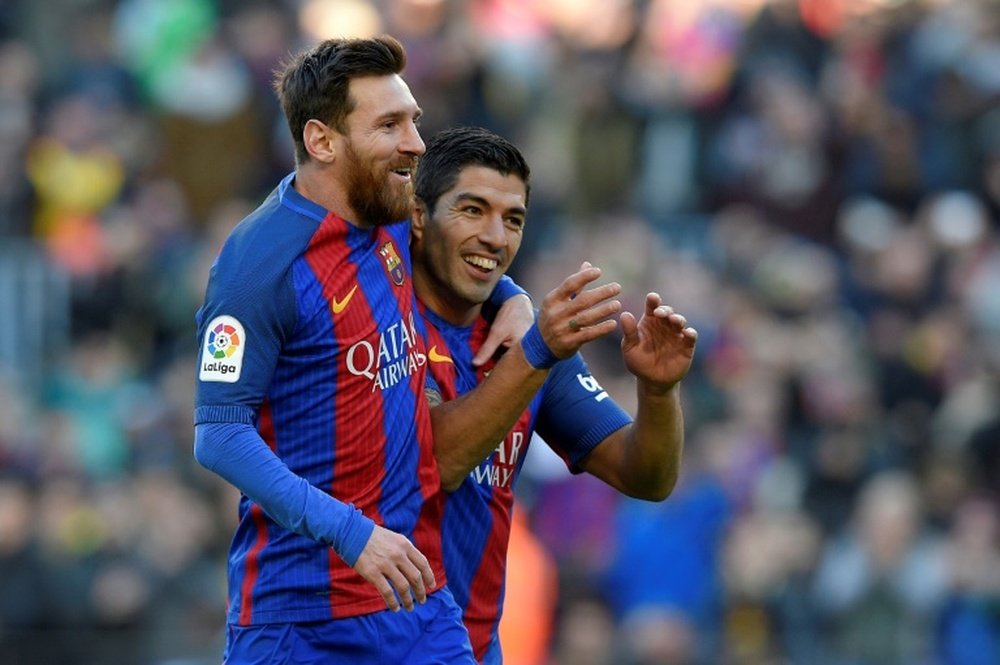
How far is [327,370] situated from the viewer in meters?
5.51

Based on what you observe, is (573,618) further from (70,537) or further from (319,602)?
(319,602)

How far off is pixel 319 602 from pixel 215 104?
29.9 feet

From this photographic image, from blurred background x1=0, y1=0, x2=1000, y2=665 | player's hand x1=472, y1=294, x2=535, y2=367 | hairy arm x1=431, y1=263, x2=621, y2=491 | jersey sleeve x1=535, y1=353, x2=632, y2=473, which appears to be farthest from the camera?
blurred background x1=0, y1=0, x2=1000, y2=665

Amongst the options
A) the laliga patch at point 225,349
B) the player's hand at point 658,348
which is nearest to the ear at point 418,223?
the player's hand at point 658,348

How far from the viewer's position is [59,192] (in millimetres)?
14055

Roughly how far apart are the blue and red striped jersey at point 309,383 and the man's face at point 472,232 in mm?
334

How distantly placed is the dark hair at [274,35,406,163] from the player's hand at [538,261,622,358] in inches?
31.3

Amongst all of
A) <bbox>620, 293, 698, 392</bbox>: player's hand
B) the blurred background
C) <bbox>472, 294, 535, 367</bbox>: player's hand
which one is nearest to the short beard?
<bbox>472, 294, 535, 367</bbox>: player's hand

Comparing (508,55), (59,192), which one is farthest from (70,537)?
(508,55)

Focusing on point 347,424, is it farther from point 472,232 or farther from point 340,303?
point 472,232

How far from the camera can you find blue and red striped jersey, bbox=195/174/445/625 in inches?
210

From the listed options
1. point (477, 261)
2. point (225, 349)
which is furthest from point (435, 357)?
point (225, 349)

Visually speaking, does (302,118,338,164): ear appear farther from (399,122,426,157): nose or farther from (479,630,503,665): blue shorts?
(479,630,503,665): blue shorts

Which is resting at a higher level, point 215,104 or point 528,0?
point 528,0
